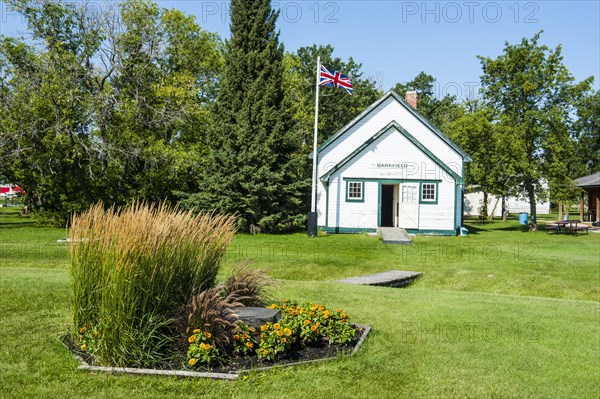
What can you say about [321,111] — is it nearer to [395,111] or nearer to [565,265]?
[395,111]

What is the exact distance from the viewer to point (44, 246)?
58.3ft

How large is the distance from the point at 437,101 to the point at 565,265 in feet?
194

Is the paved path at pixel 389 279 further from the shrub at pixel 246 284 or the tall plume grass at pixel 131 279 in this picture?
the tall plume grass at pixel 131 279

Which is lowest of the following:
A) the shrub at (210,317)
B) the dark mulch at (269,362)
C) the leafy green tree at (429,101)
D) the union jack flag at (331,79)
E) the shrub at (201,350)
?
the dark mulch at (269,362)

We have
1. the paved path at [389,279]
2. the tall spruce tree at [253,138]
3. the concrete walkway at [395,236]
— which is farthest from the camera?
the tall spruce tree at [253,138]

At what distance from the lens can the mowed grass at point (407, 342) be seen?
206 inches

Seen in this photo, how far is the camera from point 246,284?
7406 millimetres

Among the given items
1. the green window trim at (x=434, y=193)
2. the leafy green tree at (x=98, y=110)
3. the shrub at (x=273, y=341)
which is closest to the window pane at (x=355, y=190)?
the green window trim at (x=434, y=193)

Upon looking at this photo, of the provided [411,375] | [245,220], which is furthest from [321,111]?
[411,375]

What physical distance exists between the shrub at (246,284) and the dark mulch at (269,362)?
4.22 feet

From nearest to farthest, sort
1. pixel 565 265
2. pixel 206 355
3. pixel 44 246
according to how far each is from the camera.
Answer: pixel 206 355
pixel 565 265
pixel 44 246

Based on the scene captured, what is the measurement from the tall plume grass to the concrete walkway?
1647 cm

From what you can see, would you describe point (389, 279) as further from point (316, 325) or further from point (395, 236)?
point (395, 236)

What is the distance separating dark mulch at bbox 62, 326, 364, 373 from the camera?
564 cm
